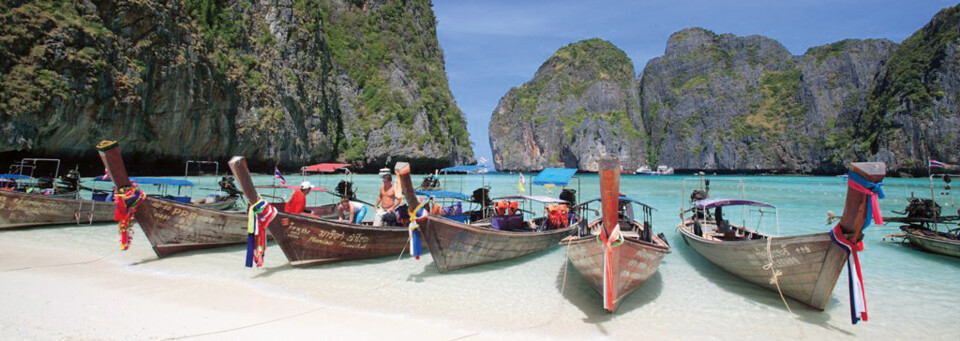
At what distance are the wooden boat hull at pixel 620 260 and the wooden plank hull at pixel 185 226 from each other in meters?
8.08

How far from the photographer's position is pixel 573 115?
14688cm

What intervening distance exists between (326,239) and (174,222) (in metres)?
3.57

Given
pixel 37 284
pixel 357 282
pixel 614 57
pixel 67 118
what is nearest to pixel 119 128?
pixel 67 118

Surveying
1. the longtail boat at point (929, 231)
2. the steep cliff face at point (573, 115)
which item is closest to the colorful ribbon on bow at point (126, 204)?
the longtail boat at point (929, 231)

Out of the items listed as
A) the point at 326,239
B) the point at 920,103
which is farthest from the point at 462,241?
the point at 920,103

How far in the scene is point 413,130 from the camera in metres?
65.4

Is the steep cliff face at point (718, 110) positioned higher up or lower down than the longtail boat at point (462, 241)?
higher up

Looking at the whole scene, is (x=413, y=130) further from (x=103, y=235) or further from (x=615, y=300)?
(x=615, y=300)

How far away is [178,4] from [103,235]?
30.6m

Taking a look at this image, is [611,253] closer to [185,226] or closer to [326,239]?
[326,239]

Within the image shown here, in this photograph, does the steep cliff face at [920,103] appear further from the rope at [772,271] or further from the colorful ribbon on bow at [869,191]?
the colorful ribbon on bow at [869,191]

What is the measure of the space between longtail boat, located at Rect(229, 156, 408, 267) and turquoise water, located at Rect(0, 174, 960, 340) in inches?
10.5

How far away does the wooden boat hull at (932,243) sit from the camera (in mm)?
9906

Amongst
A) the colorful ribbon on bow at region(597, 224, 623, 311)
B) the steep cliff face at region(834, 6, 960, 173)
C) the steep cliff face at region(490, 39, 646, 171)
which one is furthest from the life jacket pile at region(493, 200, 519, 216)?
the steep cliff face at region(490, 39, 646, 171)
